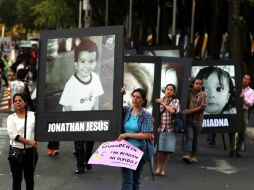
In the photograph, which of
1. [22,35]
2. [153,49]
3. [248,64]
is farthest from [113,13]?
[22,35]

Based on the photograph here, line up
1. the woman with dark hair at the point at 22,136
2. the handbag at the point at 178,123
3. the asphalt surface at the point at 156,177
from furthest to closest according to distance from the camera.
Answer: the handbag at the point at 178,123
the asphalt surface at the point at 156,177
the woman with dark hair at the point at 22,136

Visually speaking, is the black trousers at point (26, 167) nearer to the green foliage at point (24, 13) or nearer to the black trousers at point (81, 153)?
the black trousers at point (81, 153)

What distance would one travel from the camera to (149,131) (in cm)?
816

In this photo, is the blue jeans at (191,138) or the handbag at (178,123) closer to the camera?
the handbag at (178,123)

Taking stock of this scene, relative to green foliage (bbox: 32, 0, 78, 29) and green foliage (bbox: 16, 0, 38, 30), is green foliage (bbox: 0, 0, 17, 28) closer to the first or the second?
green foliage (bbox: 16, 0, 38, 30)

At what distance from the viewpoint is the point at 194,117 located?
44.1 feet

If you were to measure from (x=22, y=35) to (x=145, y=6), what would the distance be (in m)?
82.7

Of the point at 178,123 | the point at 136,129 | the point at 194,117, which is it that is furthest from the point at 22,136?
the point at 194,117

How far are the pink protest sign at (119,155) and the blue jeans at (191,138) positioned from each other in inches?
206

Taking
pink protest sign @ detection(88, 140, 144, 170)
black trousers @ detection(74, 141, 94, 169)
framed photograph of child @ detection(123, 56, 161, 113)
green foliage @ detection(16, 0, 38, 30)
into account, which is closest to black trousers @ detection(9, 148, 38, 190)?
pink protest sign @ detection(88, 140, 144, 170)

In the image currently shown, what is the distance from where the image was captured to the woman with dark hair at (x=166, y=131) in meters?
11.8

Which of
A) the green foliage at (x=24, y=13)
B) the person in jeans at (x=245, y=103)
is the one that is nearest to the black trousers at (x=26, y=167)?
the person in jeans at (x=245, y=103)

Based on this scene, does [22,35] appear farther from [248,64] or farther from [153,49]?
[153,49]

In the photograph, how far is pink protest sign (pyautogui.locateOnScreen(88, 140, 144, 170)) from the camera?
26.5 feet
